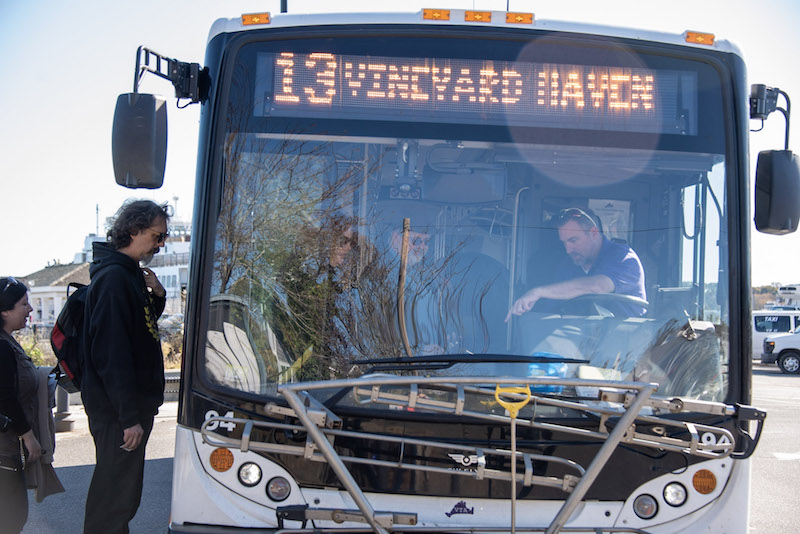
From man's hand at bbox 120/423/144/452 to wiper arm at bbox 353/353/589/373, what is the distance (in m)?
1.28

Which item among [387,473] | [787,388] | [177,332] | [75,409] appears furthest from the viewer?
[177,332]

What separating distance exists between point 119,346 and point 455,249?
5.61ft

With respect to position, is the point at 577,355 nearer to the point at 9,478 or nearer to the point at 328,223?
the point at 328,223

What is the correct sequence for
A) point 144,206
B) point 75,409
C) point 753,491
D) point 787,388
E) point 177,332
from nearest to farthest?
point 144,206, point 753,491, point 75,409, point 787,388, point 177,332

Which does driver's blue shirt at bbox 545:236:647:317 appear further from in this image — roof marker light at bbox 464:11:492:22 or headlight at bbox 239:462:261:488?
headlight at bbox 239:462:261:488

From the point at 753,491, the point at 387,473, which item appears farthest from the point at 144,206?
the point at 753,491

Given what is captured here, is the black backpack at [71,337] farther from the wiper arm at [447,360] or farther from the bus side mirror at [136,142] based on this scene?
the wiper arm at [447,360]

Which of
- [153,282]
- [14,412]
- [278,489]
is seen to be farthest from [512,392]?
[14,412]

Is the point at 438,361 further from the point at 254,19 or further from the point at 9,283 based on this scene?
the point at 9,283

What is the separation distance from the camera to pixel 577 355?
11.5 ft

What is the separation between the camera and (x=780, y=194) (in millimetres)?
3734

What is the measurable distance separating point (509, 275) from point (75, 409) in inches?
365

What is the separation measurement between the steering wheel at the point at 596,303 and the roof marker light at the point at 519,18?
1.37 meters

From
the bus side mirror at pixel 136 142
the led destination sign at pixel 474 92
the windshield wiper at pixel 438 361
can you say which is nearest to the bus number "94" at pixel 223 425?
the windshield wiper at pixel 438 361
